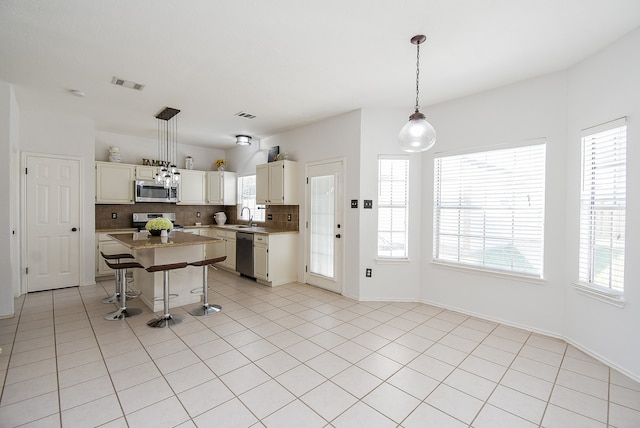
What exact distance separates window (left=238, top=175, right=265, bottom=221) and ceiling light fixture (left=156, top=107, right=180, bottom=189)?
55.5 inches

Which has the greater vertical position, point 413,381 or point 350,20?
point 350,20

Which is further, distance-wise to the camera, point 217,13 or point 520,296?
point 520,296

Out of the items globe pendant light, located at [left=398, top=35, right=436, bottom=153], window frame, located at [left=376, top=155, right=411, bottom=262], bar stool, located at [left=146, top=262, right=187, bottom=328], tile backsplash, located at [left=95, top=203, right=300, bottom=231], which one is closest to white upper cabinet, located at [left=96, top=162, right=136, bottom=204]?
tile backsplash, located at [left=95, top=203, right=300, bottom=231]

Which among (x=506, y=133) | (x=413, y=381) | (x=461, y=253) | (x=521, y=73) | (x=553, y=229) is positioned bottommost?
(x=413, y=381)

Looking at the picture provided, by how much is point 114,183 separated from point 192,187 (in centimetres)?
143

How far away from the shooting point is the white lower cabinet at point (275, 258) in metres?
4.80

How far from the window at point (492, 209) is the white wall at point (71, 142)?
5.51 metres

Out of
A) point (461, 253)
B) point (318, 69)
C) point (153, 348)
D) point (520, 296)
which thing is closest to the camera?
point (153, 348)

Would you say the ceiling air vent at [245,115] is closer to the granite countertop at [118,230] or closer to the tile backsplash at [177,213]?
the tile backsplash at [177,213]

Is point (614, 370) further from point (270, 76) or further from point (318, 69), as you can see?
point (270, 76)

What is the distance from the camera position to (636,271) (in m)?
2.31

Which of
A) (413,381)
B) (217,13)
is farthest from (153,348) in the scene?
(217,13)

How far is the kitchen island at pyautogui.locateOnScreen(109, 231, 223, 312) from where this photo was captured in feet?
11.8

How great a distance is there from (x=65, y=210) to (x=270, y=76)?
4056 millimetres
